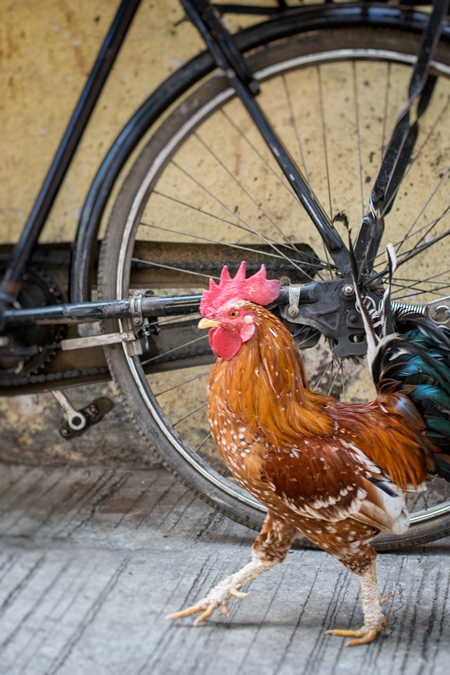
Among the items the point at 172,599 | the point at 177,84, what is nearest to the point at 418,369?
the point at 172,599

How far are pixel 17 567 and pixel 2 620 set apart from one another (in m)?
0.29

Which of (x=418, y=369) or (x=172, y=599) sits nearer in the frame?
(x=418, y=369)

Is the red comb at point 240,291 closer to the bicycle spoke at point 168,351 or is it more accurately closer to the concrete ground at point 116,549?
the bicycle spoke at point 168,351

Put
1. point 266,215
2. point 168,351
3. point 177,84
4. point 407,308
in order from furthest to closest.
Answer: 1. point 266,215
2. point 168,351
3. point 177,84
4. point 407,308

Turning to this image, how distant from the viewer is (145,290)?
2.54 metres

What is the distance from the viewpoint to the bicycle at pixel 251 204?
2.20 metres

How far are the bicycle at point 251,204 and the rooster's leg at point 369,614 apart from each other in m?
0.34

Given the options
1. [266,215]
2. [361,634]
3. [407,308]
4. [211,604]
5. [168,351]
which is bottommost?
[361,634]

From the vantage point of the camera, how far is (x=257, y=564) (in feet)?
6.86

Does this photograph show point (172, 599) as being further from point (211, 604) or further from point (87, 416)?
point (87, 416)

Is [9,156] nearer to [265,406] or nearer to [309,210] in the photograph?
[309,210]

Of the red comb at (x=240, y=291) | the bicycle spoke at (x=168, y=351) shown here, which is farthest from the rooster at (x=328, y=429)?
the bicycle spoke at (x=168, y=351)

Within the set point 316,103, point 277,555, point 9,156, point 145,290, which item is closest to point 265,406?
point 277,555

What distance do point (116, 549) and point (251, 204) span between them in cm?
127
